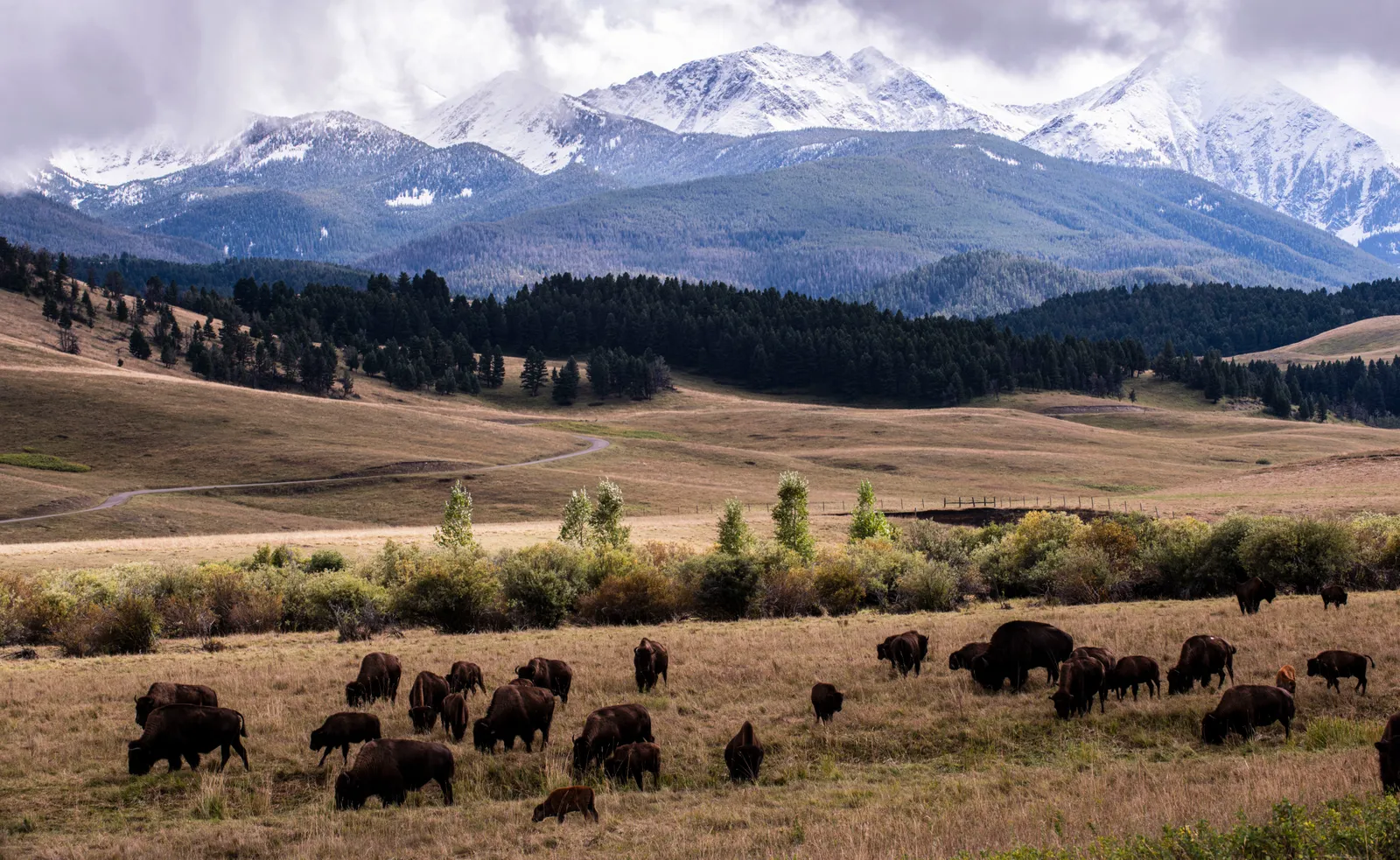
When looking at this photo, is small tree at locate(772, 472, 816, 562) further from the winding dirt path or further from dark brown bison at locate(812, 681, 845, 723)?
the winding dirt path

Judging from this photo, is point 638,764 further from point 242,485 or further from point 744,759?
point 242,485

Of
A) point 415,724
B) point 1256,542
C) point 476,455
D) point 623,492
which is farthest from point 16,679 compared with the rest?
point 476,455

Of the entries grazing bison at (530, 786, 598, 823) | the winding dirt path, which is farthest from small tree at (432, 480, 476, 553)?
grazing bison at (530, 786, 598, 823)

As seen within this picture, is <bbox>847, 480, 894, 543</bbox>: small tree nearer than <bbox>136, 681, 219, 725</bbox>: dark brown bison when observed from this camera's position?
No

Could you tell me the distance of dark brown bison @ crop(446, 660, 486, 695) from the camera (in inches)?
956

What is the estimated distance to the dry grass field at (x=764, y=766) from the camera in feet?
49.3

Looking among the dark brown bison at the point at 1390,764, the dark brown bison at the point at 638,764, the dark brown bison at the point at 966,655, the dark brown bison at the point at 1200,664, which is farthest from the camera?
the dark brown bison at the point at 966,655

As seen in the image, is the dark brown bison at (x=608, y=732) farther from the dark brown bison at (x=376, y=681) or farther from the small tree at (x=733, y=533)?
the small tree at (x=733, y=533)

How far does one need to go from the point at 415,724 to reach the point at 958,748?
1062 cm

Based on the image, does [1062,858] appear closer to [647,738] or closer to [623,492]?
[647,738]

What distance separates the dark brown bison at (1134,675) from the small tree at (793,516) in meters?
34.4

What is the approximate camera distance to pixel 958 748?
19781 millimetres

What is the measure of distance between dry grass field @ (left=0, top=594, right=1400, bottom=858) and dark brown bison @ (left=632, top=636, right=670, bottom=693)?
1.41 ft

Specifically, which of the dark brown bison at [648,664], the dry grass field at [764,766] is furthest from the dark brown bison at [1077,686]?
the dark brown bison at [648,664]
